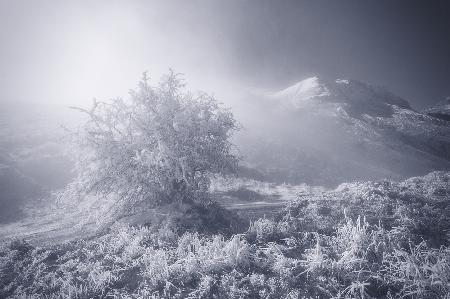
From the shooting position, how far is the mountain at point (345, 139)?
32.9 metres

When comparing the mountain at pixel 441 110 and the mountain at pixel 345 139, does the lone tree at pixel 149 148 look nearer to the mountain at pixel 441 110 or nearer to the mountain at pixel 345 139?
the mountain at pixel 345 139

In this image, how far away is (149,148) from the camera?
540 inches

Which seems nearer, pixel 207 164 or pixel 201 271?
pixel 201 271

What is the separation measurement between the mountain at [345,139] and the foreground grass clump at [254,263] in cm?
1968

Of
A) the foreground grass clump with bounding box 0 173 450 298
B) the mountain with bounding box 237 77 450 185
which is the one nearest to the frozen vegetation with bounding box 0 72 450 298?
the foreground grass clump with bounding box 0 173 450 298

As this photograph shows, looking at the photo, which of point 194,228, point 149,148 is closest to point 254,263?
point 194,228

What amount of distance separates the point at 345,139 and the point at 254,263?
32062 millimetres

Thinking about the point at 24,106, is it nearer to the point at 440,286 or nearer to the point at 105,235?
the point at 105,235

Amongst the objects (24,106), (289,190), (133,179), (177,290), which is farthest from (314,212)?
(24,106)

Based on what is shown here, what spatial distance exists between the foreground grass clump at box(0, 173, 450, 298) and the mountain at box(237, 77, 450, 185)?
19.7 metres

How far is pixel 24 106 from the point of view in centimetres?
5544

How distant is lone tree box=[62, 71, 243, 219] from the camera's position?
13648mm

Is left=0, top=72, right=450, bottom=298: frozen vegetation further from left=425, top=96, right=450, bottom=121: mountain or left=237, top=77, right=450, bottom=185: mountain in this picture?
left=425, top=96, right=450, bottom=121: mountain

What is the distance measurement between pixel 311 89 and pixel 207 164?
91.8 ft
